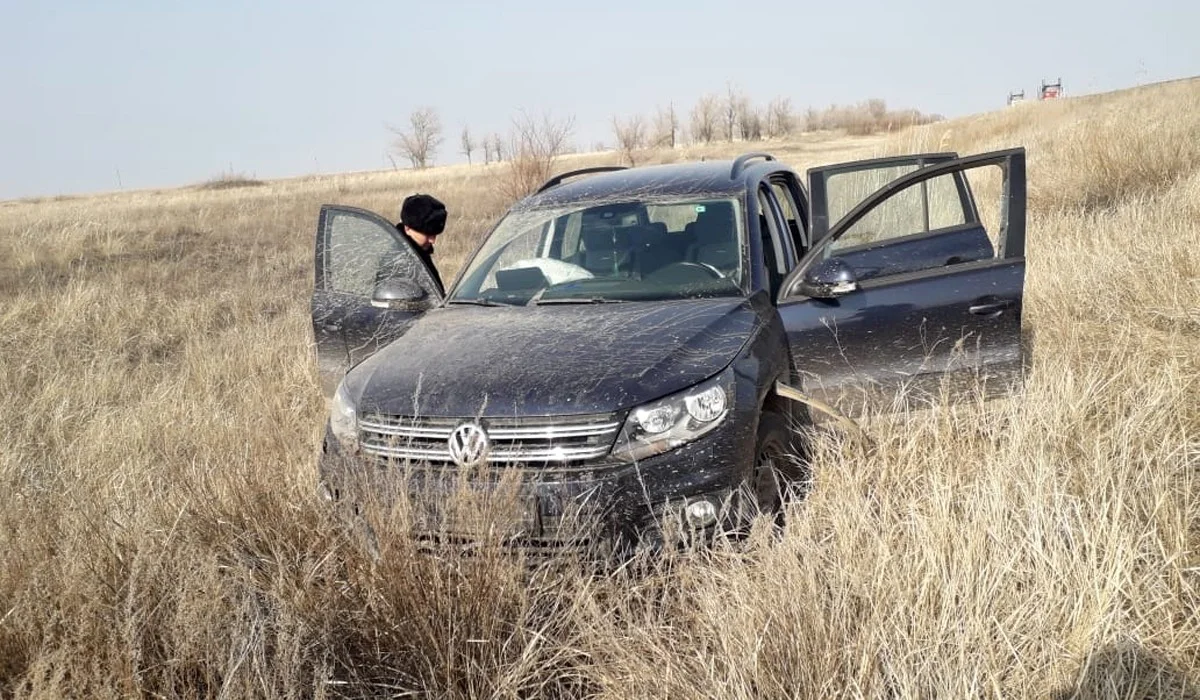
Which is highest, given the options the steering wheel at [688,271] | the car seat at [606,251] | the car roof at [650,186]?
the car roof at [650,186]

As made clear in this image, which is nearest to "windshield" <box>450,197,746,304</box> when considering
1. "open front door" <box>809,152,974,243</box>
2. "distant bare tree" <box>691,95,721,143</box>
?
"open front door" <box>809,152,974,243</box>

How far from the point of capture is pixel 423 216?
5.91m

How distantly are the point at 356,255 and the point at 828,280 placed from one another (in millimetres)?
2649

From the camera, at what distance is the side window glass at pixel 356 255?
475 centimetres

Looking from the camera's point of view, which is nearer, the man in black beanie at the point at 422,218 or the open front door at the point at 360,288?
the open front door at the point at 360,288

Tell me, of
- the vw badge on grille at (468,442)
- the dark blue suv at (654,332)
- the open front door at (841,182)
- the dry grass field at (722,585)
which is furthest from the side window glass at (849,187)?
the vw badge on grille at (468,442)

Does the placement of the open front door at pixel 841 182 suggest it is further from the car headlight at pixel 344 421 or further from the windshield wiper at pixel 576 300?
the car headlight at pixel 344 421

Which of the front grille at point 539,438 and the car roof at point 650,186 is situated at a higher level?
the car roof at point 650,186

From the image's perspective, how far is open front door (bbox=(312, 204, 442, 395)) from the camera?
4.43 meters

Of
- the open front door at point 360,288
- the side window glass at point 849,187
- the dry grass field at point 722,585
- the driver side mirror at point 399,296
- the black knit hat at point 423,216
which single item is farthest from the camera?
the black knit hat at point 423,216

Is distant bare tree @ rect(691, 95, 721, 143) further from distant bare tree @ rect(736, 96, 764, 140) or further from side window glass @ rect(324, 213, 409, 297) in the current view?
side window glass @ rect(324, 213, 409, 297)

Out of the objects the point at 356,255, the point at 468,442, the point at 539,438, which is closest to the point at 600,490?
the point at 539,438

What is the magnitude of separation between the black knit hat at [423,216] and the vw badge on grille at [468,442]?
326cm

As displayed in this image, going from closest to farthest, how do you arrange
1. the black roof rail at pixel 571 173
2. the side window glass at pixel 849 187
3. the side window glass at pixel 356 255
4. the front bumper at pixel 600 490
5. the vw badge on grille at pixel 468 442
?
the front bumper at pixel 600 490 → the vw badge on grille at pixel 468 442 → the side window glass at pixel 356 255 → the black roof rail at pixel 571 173 → the side window glass at pixel 849 187
